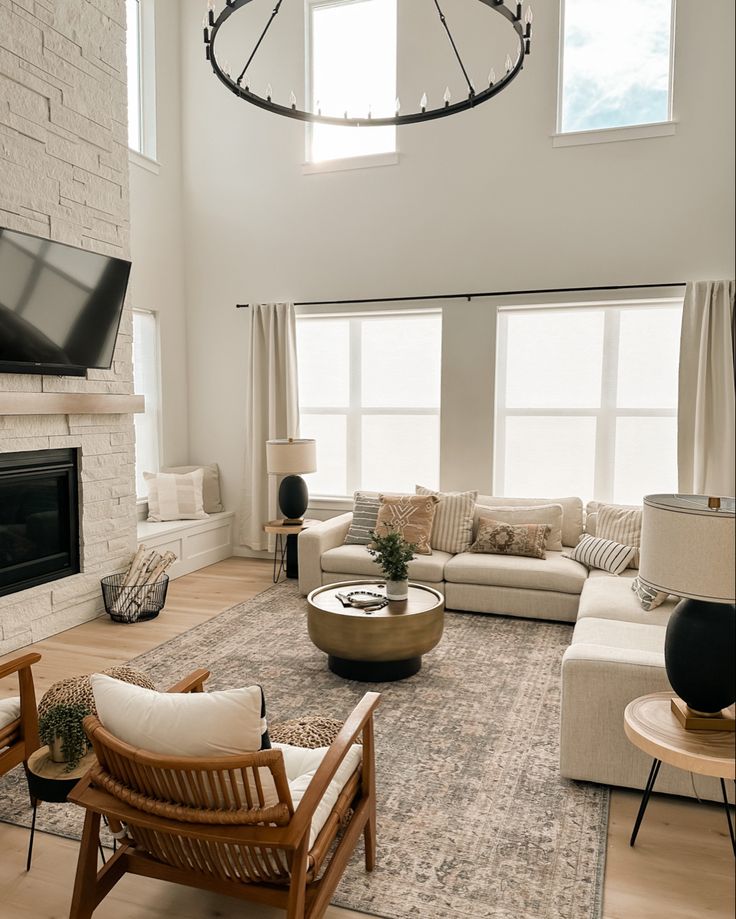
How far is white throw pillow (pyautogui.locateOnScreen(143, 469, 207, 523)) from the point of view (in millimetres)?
6035

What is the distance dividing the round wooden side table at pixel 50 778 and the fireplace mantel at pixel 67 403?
234cm

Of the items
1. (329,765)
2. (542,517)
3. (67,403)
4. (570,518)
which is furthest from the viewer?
(570,518)

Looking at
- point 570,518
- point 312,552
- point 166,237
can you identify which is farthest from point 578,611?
point 166,237

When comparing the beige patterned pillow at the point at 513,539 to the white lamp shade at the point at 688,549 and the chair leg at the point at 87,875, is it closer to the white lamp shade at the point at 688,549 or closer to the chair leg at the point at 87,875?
the white lamp shade at the point at 688,549

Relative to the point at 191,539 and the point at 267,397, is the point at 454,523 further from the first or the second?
the point at 191,539

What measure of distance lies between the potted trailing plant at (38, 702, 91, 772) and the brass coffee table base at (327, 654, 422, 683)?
1687 mm

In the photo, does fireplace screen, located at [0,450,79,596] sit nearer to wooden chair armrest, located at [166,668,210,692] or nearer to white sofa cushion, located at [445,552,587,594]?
wooden chair armrest, located at [166,668,210,692]

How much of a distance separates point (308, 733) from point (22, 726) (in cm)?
99

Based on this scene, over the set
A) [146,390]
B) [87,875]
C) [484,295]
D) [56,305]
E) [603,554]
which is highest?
[484,295]

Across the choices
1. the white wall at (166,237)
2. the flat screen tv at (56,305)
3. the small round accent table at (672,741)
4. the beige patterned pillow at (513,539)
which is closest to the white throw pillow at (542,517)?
the beige patterned pillow at (513,539)

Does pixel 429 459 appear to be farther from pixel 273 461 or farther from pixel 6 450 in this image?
pixel 6 450

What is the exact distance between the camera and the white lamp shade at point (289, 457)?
5523mm

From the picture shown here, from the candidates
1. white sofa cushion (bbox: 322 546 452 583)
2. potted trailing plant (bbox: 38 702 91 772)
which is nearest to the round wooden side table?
potted trailing plant (bbox: 38 702 91 772)

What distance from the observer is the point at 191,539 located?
5.99 m
